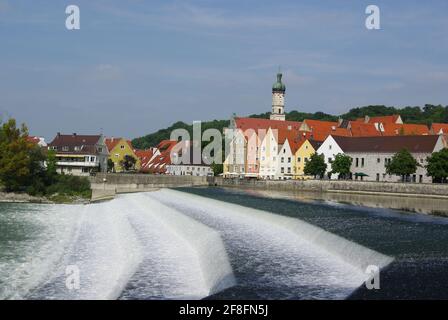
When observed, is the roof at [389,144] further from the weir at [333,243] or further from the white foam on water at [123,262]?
the white foam on water at [123,262]

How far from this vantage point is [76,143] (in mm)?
108062

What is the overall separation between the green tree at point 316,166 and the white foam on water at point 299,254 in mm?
55446

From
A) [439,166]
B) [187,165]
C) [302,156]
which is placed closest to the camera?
[439,166]

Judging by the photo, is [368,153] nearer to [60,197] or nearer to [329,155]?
[329,155]

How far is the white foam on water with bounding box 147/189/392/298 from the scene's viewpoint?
730 inches

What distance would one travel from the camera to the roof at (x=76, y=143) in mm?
106562

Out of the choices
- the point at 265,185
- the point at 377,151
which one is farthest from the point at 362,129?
the point at 265,185

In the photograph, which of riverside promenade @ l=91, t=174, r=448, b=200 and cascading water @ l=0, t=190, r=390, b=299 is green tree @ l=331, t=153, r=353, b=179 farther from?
cascading water @ l=0, t=190, r=390, b=299

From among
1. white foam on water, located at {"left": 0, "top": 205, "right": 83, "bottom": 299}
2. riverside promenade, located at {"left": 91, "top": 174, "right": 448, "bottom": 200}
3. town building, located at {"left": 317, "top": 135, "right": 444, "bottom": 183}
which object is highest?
town building, located at {"left": 317, "top": 135, "right": 444, "bottom": 183}

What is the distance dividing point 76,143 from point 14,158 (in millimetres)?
45178

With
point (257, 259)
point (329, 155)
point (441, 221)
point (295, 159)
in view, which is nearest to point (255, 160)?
point (295, 159)

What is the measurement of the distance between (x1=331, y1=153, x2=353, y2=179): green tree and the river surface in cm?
4833

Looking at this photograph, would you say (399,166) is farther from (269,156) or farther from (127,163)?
(127,163)

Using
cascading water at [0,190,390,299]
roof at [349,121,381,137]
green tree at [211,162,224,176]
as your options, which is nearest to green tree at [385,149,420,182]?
roof at [349,121,381,137]
